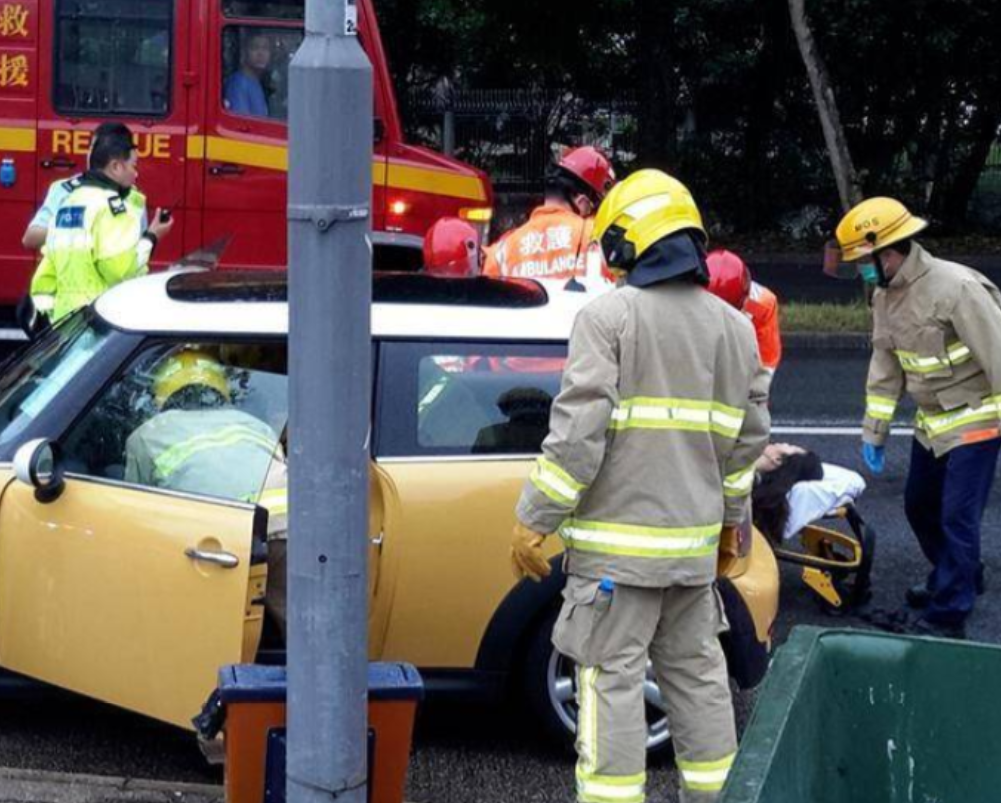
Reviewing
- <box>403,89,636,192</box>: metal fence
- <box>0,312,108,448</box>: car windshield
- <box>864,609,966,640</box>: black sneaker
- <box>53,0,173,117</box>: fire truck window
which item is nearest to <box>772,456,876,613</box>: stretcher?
<box>864,609,966,640</box>: black sneaker

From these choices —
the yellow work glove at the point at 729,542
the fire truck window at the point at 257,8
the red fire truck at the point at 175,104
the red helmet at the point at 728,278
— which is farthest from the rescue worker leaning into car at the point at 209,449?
the fire truck window at the point at 257,8

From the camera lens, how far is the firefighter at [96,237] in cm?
768

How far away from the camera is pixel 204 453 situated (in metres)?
5.24

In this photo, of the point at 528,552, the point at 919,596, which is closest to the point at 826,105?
the point at 919,596

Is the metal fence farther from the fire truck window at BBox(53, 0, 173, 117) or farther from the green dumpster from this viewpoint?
the green dumpster

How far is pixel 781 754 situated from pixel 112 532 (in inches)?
106

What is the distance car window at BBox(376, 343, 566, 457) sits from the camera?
5387mm

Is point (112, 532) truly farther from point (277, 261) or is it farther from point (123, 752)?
point (277, 261)

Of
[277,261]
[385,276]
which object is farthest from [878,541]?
[277,261]

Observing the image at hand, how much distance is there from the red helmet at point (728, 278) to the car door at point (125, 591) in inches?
105

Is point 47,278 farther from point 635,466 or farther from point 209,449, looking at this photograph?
point 635,466

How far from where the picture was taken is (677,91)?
→ 2578 centimetres

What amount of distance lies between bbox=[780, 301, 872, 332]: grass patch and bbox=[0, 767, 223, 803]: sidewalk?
10223 millimetres

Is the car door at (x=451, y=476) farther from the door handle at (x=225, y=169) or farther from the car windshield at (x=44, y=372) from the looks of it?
the door handle at (x=225, y=169)
